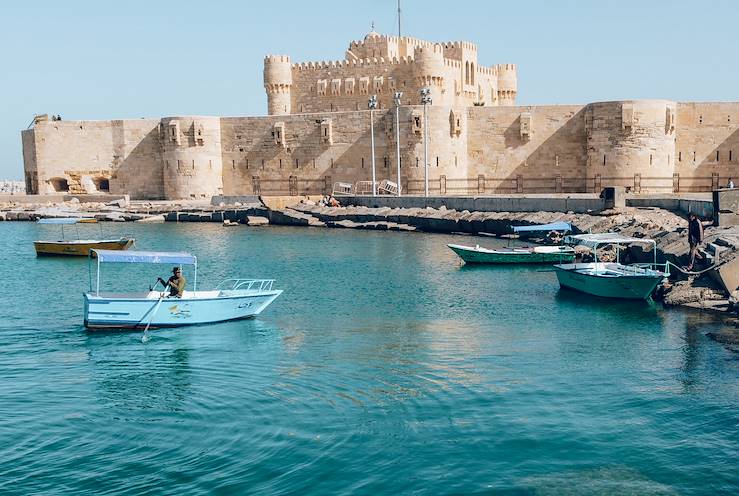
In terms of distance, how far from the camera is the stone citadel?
37.7 metres

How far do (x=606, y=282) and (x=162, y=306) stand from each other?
9.90 metres

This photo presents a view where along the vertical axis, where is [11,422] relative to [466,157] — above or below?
below

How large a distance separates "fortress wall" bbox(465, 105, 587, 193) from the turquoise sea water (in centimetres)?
1904

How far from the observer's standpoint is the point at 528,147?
39875mm

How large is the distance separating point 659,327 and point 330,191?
1080 inches

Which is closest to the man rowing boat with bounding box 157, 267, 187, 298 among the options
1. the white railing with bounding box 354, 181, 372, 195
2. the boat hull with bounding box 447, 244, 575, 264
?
the boat hull with bounding box 447, 244, 575, 264

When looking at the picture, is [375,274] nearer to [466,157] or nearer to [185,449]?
[185,449]

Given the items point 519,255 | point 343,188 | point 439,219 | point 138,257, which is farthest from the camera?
point 343,188

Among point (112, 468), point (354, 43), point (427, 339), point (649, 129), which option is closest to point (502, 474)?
point (112, 468)

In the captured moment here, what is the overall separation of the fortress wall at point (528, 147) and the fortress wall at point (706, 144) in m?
4.25

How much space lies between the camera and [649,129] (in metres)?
36.8

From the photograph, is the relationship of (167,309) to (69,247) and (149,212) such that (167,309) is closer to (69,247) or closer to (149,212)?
(69,247)

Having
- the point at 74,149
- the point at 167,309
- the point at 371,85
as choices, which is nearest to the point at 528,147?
the point at 371,85

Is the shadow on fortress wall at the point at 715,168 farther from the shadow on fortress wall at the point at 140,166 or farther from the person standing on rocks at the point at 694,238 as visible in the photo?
the shadow on fortress wall at the point at 140,166
